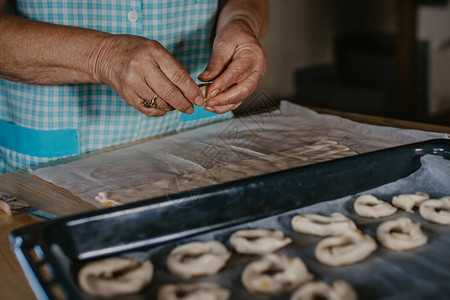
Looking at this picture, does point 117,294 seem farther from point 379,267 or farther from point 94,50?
point 94,50

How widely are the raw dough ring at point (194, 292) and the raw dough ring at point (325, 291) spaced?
0.11 metres

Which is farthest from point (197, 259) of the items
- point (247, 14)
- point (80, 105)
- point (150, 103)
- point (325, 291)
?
point (247, 14)

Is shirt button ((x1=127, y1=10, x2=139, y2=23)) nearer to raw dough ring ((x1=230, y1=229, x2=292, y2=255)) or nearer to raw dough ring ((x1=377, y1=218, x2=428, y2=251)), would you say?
raw dough ring ((x1=230, y1=229, x2=292, y2=255))

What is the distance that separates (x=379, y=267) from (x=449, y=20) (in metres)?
3.85

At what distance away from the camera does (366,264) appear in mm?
799

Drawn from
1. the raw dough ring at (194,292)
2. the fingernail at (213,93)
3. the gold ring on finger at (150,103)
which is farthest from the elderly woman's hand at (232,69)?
the raw dough ring at (194,292)

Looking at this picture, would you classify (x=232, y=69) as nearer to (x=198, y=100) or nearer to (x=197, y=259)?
(x=198, y=100)

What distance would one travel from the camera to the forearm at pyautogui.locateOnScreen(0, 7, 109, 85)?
1.25m

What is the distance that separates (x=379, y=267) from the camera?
786 mm

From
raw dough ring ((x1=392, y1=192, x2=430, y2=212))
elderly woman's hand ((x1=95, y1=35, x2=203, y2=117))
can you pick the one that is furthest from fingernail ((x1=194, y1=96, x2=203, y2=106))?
raw dough ring ((x1=392, y1=192, x2=430, y2=212))

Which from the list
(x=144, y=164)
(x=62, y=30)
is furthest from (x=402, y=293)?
(x=62, y=30)

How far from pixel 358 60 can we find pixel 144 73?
3280mm

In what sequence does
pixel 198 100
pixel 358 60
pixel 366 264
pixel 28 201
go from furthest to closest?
pixel 358 60, pixel 198 100, pixel 28 201, pixel 366 264

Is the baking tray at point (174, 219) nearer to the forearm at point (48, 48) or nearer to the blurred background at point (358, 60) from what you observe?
the forearm at point (48, 48)
